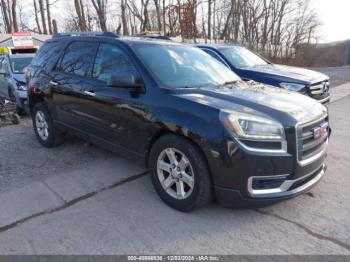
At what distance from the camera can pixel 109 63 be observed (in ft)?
14.2

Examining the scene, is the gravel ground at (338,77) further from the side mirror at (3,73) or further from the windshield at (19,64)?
the side mirror at (3,73)

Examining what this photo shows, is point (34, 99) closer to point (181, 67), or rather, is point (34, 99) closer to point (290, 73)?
point (181, 67)

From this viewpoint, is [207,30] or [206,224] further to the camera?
[207,30]

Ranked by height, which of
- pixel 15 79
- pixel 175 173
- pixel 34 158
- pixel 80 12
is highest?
pixel 80 12

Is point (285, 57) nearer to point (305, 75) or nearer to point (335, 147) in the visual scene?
point (305, 75)

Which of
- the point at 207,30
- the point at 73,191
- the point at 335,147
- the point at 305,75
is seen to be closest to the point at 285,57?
the point at 207,30

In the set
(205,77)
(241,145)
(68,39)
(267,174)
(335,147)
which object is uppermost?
(68,39)

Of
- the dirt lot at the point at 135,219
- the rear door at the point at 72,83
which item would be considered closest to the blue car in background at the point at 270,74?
the dirt lot at the point at 135,219

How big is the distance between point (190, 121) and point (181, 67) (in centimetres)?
119

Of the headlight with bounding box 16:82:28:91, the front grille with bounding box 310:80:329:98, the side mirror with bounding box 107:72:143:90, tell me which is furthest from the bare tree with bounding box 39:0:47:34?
the side mirror with bounding box 107:72:143:90

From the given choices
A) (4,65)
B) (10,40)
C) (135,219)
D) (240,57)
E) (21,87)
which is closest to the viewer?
(135,219)

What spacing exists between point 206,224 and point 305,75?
5.45 metres

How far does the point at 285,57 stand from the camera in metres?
36.3

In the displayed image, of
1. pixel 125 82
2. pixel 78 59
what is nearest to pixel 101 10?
pixel 78 59
